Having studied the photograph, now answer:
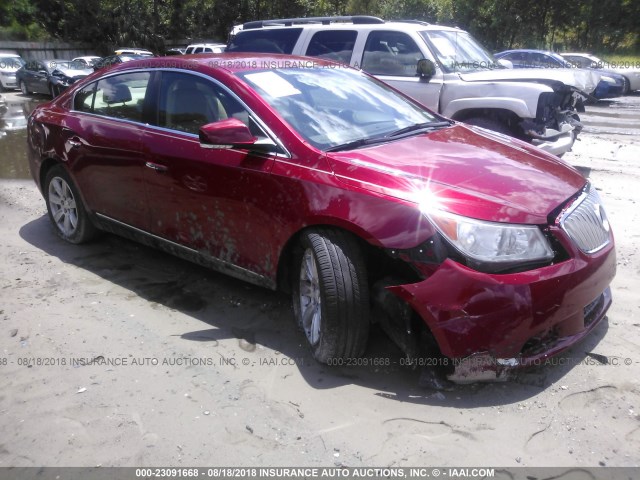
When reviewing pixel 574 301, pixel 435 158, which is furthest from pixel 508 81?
pixel 574 301

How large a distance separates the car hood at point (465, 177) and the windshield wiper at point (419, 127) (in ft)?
0.36

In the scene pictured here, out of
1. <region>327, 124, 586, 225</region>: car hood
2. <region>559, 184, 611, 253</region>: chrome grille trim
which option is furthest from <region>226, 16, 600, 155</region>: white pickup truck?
<region>559, 184, 611, 253</region>: chrome grille trim

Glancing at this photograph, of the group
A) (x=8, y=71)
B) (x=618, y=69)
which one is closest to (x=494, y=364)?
(x=618, y=69)

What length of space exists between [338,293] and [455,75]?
17.1ft

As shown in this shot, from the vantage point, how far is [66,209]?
5.42m

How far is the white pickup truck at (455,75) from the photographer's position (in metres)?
7.19

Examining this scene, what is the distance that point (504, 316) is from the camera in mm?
2873

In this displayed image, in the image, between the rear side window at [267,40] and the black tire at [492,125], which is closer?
the black tire at [492,125]

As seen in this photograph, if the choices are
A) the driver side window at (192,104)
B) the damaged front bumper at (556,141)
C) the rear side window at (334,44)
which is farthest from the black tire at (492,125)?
the driver side window at (192,104)

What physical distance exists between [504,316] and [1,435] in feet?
8.34

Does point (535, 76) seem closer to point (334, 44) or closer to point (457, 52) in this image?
point (457, 52)

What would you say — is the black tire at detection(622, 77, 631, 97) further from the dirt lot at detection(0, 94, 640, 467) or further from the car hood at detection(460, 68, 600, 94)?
the dirt lot at detection(0, 94, 640, 467)

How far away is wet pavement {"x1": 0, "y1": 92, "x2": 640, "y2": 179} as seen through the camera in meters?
9.11

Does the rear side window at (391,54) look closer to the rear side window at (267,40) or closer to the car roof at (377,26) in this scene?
the car roof at (377,26)
